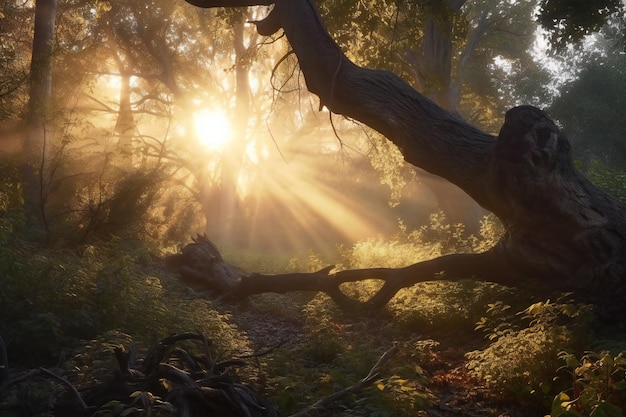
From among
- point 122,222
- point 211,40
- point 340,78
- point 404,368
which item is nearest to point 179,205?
point 211,40

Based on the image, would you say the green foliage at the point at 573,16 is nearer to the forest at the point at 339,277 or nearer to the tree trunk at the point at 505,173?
the forest at the point at 339,277

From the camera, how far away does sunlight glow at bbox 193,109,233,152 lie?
29.5m

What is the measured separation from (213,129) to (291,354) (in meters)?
24.6

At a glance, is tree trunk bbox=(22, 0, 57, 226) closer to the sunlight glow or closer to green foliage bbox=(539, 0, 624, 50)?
green foliage bbox=(539, 0, 624, 50)

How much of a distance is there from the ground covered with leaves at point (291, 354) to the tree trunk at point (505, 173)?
502 mm

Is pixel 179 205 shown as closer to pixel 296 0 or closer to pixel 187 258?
pixel 187 258

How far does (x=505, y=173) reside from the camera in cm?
702

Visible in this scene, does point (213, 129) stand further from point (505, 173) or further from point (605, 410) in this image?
point (605, 410)

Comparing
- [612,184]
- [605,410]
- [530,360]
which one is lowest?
[605,410]

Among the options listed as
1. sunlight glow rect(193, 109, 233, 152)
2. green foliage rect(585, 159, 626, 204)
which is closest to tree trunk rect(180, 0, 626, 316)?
green foliage rect(585, 159, 626, 204)

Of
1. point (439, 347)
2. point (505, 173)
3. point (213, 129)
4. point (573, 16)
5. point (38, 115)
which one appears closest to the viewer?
point (505, 173)

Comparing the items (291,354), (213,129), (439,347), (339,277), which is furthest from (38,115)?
(213,129)

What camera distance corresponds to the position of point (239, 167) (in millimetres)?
31047

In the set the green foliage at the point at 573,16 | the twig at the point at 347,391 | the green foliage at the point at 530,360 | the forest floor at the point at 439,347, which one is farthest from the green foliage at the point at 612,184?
the twig at the point at 347,391
